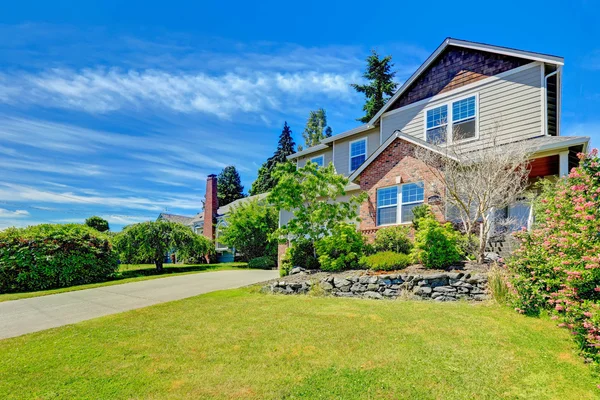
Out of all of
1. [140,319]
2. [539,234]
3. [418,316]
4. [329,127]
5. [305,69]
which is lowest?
[140,319]

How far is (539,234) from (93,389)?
7494 millimetres

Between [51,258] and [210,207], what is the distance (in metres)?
17.1

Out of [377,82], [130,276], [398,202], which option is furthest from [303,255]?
[377,82]

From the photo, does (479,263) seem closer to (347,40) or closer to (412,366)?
(412,366)

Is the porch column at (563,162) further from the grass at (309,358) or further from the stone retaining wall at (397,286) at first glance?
the grass at (309,358)

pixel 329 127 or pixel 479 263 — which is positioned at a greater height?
pixel 329 127

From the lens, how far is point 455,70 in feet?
45.1

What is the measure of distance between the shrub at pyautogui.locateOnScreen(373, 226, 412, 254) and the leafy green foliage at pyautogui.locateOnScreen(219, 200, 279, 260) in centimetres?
1336

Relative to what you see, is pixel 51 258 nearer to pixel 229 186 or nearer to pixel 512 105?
pixel 512 105

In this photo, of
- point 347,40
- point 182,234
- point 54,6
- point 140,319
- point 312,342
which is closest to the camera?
point 312,342

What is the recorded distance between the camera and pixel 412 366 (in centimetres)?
415

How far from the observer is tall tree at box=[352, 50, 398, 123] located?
29.3m

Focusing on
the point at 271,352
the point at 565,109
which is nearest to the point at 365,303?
the point at 271,352

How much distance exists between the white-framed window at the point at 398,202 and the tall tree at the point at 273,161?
27.7 meters
